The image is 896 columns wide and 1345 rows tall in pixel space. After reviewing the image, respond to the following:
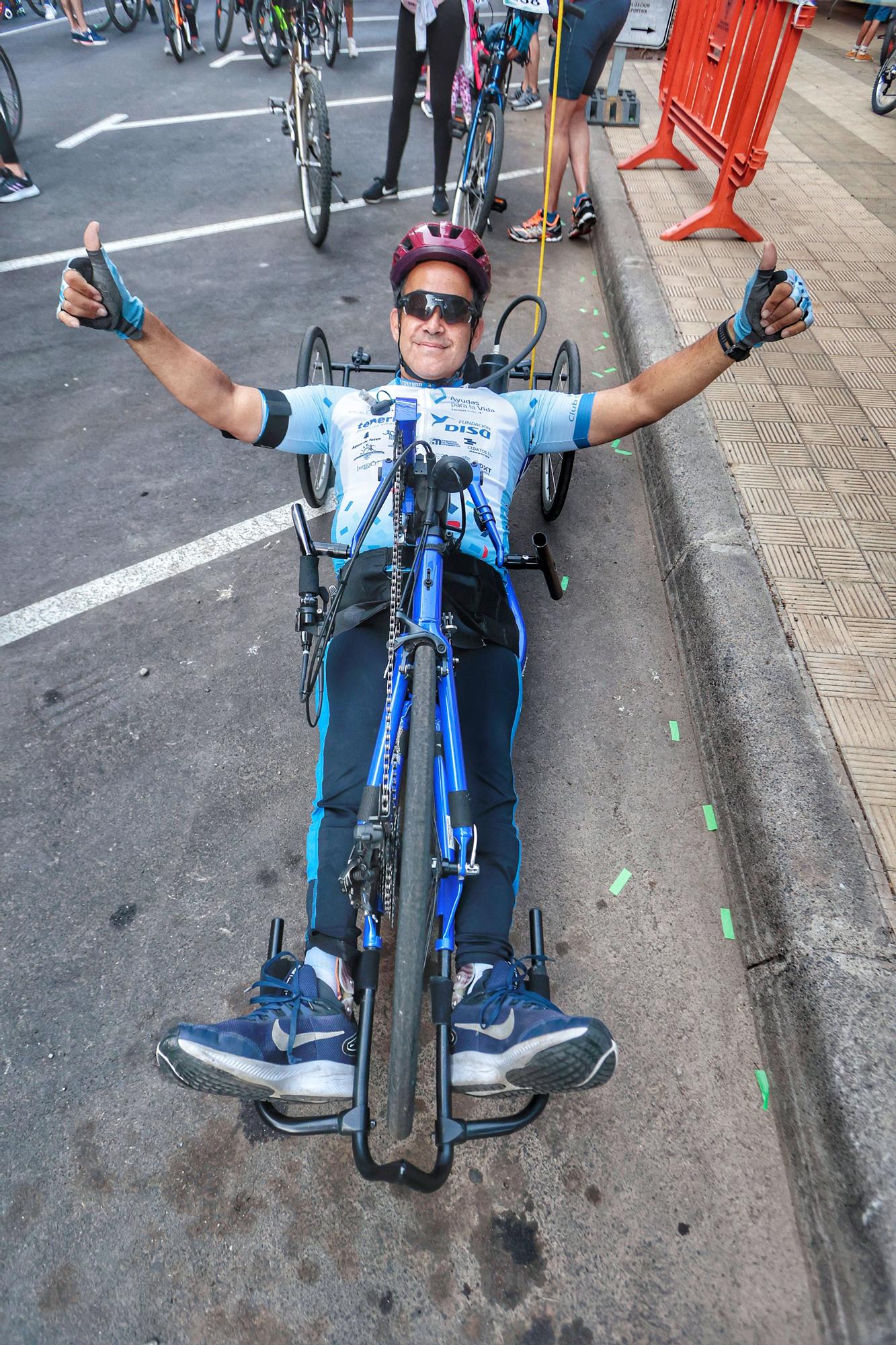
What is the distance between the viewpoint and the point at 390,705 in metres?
1.80

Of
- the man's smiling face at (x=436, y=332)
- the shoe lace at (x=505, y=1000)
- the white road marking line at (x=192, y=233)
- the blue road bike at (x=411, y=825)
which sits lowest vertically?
the white road marking line at (x=192, y=233)

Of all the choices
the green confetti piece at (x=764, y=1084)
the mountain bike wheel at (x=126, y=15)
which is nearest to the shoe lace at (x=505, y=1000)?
the green confetti piece at (x=764, y=1084)

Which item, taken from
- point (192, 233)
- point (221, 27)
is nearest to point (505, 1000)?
point (192, 233)

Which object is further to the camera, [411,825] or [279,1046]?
[279,1046]

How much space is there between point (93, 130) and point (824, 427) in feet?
25.4

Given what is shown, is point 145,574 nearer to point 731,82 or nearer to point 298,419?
point 298,419

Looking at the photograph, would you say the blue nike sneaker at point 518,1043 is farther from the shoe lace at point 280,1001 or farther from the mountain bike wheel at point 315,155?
the mountain bike wheel at point 315,155

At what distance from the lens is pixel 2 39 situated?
1073cm

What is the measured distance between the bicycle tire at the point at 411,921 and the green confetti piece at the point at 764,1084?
92 centimetres

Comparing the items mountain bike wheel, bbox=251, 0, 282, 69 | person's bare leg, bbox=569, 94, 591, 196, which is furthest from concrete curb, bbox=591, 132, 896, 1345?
mountain bike wheel, bbox=251, 0, 282, 69

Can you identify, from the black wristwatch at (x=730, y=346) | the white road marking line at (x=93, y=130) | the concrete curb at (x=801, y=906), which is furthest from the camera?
the white road marking line at (x=93, y=130)

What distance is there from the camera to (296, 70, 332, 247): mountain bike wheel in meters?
5.38

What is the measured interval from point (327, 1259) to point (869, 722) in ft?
6.76

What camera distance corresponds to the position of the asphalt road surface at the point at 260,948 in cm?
162
